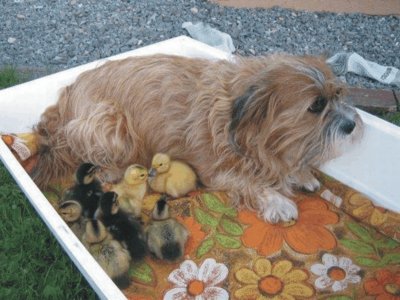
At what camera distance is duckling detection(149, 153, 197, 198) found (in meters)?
3.23

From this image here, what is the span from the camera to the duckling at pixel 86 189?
3.03 m

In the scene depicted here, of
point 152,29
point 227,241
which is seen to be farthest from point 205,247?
point 152,29

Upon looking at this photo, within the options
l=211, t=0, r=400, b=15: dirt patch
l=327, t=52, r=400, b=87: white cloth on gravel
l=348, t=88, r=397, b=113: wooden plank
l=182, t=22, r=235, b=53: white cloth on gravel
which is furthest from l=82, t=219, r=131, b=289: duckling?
l=211, t=0, r=400, b=15: dirt patch

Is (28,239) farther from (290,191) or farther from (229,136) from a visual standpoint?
(290,191)

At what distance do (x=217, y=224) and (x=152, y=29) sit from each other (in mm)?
2917

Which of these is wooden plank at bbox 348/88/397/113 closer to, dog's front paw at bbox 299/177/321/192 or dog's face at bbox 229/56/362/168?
→ dog's front paw at bbox 299/177/321/192

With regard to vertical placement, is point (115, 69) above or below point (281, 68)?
below

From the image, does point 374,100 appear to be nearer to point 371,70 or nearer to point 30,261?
point 371,70

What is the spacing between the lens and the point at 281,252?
121 inches

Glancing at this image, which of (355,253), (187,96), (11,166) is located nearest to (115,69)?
(187,96)

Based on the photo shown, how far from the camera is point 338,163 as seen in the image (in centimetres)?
362

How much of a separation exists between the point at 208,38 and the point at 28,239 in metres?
2.74

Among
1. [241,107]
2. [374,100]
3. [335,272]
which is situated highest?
[241,107]

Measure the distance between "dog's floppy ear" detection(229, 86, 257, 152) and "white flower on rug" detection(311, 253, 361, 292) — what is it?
85 cm
